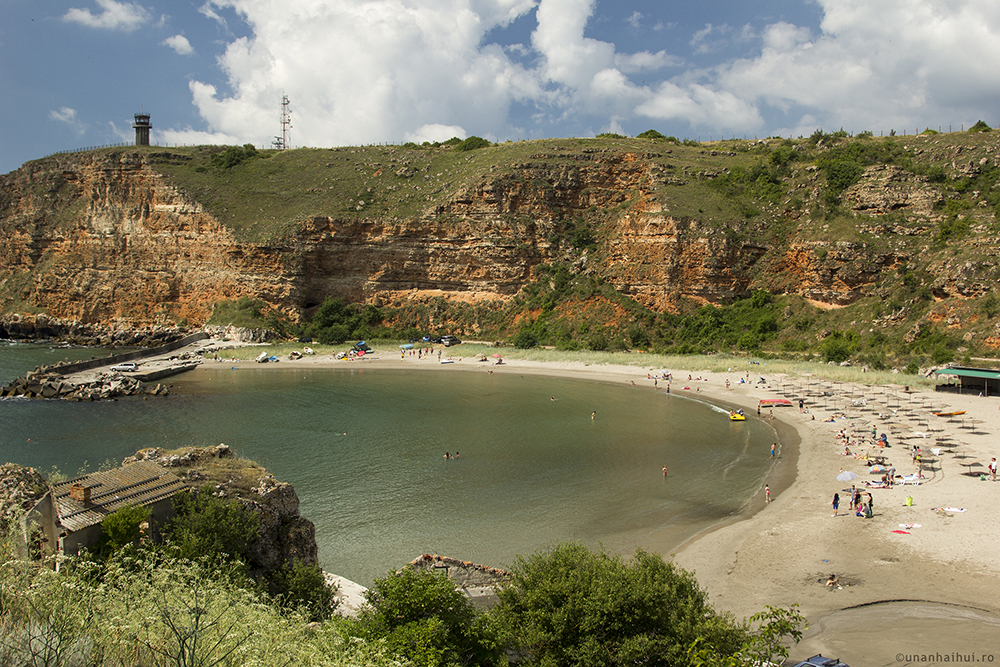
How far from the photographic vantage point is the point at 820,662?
11.8m

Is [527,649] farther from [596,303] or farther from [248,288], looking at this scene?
[248,288]

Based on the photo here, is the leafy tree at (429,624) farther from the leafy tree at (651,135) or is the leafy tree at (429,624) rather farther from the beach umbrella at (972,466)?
the leafy tree at (651,135)

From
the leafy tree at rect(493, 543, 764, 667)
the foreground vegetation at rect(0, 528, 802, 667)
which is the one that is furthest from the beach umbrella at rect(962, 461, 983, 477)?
the leafy tree at rect(493, 543, 764, 667)

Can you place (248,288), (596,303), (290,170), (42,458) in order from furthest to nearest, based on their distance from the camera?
(290,170), (248,288), (596,303), (42,458)

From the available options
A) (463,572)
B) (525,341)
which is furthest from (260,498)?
(525,341)

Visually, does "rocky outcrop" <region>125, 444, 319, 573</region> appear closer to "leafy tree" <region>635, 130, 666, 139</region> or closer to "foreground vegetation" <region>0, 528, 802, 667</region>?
"foreground vegetation" <region>0, 528, 802, 667</region>

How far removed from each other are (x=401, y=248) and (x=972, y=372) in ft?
180

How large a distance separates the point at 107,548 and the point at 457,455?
64.1 ft

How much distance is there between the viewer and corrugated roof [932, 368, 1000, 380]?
3711 cm

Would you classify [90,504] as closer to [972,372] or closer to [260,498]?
[260,498]

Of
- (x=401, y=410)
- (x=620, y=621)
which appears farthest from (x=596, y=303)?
(x=620, y=621)

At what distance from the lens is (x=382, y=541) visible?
1898cm

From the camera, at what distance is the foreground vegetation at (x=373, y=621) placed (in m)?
5.85

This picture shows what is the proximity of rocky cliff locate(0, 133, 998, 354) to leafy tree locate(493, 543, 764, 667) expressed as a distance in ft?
178
